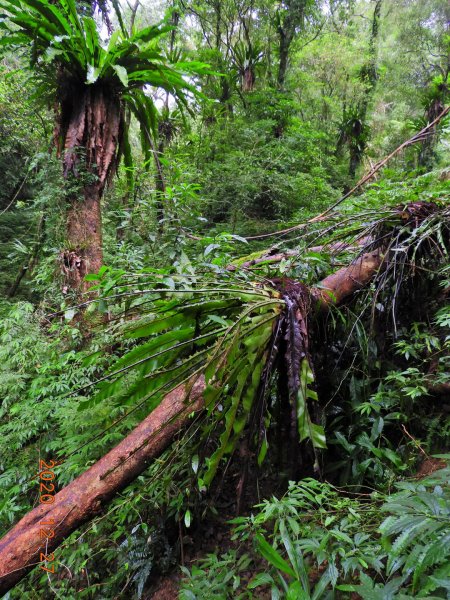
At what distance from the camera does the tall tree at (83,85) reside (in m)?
2.79

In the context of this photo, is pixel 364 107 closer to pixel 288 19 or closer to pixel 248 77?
pixel 288 19

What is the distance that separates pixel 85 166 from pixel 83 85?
0.80 m

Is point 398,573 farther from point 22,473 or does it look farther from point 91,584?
point 22,473

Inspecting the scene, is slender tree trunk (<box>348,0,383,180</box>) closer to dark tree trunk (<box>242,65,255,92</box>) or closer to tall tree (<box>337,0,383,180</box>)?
tall tree (<box>337,0,383,180</box>)

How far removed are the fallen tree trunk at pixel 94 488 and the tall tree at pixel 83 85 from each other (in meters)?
1.96

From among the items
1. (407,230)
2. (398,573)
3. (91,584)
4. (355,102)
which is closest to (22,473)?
(91,584)

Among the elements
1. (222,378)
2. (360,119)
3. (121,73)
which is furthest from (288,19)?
(222,378)

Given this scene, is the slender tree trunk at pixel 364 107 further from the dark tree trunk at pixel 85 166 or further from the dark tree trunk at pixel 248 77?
the dark tree trunk at pixel 85 166

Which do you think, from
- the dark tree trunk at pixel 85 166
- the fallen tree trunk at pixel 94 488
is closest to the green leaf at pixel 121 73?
the dark tree trunk at pixel 85 166

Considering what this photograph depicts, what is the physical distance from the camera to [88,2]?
3672 mm

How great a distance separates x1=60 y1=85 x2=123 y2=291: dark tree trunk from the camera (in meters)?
2.97

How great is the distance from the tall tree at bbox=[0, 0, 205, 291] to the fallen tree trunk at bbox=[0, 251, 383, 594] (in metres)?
1.96

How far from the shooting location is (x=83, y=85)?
3.13m

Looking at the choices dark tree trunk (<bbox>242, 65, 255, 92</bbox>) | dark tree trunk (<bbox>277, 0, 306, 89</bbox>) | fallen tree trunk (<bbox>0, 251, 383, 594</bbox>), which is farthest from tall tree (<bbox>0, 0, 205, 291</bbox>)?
dark tree trunk (<bbox>277, 0, 306, 89</bbox>)
